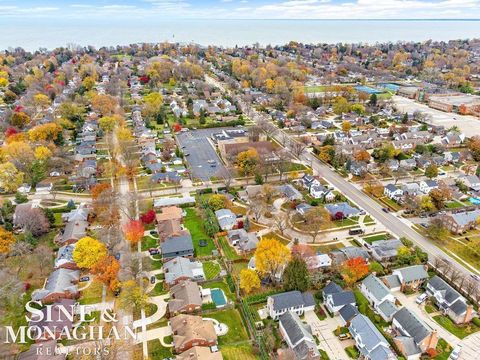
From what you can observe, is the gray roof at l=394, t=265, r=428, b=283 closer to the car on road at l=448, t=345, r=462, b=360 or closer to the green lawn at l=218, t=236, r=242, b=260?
the car on road at l=448, t=345, r=462, b=360

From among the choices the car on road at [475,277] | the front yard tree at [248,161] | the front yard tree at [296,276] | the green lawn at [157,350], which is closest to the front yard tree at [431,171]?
the car on road at [475,277]

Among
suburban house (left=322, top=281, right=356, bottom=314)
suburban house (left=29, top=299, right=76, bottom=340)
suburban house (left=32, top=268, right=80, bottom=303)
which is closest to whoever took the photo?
suburban house (left=29, top=299, right=76, bottom=340)

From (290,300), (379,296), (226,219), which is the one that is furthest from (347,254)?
(226,219)

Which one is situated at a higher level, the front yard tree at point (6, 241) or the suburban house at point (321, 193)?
the front yard tree at point (6, 241)

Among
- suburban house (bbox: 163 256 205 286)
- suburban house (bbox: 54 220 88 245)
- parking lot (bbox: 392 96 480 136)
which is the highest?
parking lot (bbox: 392 96 480 136)

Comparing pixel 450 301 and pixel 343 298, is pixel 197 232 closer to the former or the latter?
pixel 343 298

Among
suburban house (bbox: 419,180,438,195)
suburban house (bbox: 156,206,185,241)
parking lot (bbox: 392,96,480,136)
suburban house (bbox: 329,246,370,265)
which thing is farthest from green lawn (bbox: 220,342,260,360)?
parking lot (bbox: 392,96,480,136)

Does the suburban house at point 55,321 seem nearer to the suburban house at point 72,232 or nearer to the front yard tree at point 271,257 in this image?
the suburban house at point 72,232

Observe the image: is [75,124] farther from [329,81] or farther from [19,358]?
[329,81]
